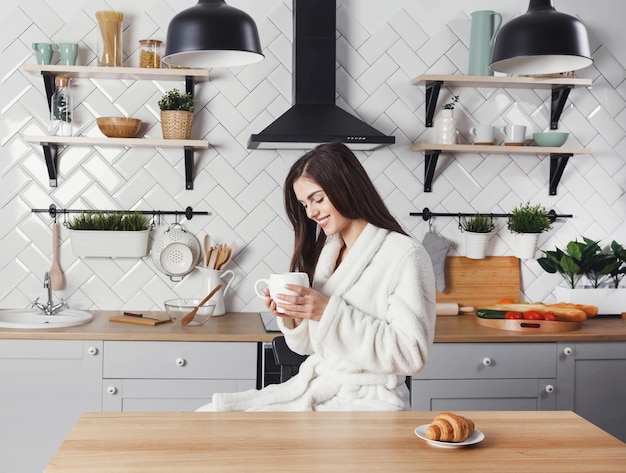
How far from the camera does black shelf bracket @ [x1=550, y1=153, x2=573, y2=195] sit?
12.9ft

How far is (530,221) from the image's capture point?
12.9 ft

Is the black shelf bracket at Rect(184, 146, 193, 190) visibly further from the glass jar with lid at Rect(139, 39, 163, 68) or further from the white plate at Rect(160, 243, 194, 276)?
the glass jar with lid at Rect(139, 39, 163, 68)

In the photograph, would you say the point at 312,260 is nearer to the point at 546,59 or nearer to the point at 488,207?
the point at 546,59

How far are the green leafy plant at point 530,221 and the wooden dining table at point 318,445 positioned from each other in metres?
2.07

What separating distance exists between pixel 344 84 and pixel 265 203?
2.34ft

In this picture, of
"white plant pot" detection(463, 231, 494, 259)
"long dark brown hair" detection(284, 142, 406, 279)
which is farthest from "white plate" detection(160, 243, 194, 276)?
"long dark brown hair" detection(284, 142, 406, 279)

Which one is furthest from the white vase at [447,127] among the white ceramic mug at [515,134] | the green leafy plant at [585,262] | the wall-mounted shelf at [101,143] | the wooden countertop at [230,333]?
the wall-mounted shelf at [101,143]

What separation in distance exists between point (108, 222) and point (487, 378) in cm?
189

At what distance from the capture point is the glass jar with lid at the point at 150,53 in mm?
3689

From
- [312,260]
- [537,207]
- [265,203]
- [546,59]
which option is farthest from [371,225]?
[537,207]

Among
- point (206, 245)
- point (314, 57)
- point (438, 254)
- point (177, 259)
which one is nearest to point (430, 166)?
point (438, 254)

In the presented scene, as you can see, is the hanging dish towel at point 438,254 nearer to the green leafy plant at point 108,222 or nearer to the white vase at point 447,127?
the white vase at point 447,127

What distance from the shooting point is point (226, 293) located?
3.91 meters

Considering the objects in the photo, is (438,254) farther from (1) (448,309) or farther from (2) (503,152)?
(2) (503,152)
